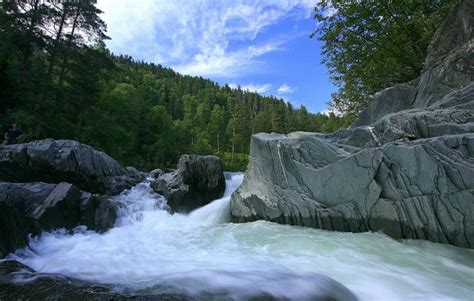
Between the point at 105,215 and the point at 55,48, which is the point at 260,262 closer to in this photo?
the point at 105,215

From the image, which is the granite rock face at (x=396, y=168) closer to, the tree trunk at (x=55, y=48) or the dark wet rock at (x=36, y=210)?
the dark wet rock at (x=36, y=210)

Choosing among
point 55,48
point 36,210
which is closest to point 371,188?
point 36,210

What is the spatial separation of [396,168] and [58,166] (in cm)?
1540

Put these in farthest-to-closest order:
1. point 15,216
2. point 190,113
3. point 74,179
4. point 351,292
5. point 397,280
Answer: point 190,113
point 74,179
point 15,216
point 397,280
point 351,292

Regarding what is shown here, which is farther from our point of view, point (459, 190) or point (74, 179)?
point (74, 179)

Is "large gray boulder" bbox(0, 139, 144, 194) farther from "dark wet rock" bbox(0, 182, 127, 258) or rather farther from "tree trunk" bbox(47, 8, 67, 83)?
"tree trunk" bbox(47, 8, 67, 83)

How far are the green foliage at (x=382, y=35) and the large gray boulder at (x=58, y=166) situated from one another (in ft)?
51.2

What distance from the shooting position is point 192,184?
18594mm

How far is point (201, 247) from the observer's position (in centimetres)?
970

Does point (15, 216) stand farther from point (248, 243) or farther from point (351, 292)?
point (351, 292)

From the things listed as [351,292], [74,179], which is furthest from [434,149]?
[74,179]

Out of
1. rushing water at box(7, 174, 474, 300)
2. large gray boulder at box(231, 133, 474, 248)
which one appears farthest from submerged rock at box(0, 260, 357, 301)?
large gray boulder at box(231, 133, 474, 248)

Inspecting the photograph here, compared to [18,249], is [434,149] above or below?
above

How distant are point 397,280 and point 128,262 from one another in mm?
6111
